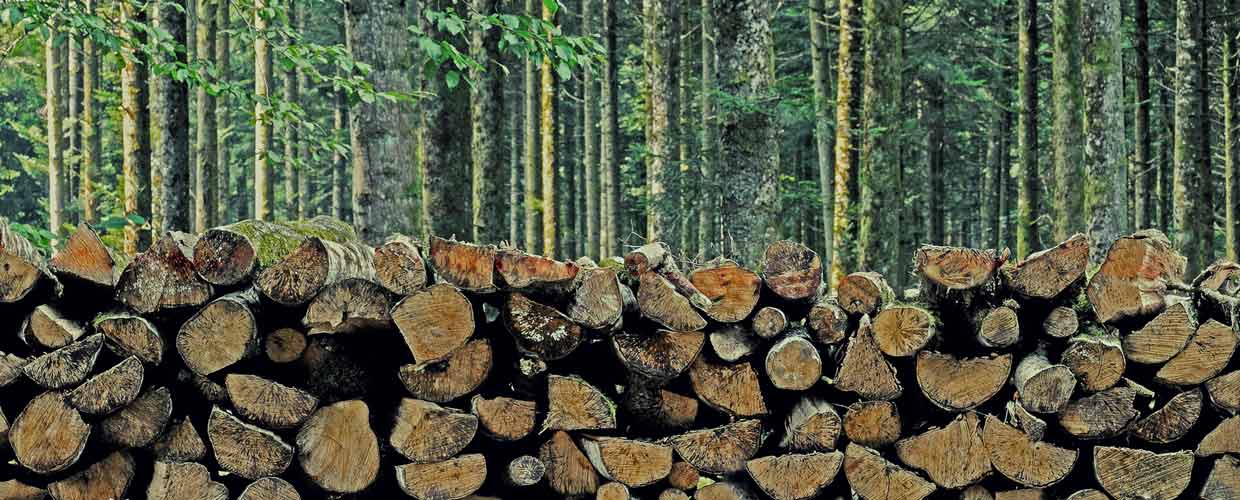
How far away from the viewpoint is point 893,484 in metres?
4.38

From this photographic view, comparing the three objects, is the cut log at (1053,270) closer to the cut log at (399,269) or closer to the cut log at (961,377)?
the cut log at (961,377)

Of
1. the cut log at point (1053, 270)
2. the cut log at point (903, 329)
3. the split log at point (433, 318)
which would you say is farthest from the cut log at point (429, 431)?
the cut log at point (1053, 270)

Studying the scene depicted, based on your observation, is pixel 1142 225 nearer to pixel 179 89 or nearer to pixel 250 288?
pixel 179 89

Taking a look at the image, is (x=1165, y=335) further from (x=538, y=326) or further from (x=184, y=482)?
(x=184, y=482)

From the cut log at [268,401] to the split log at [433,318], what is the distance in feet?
1.61

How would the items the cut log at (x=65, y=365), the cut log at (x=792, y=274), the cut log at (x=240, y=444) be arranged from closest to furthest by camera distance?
1. the cut log at (x=65, y=365)
2. the cut log at (x=240, y=444)
3. the cut log at (x=792, y=274)

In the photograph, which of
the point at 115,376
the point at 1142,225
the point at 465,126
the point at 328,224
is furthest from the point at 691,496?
the point at 1142,225

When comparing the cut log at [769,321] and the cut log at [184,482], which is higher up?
the cut log at [769,321]

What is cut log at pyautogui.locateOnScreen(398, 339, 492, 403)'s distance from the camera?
4.11m

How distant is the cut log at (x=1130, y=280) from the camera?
425 cm

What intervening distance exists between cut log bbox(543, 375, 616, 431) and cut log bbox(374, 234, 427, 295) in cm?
71

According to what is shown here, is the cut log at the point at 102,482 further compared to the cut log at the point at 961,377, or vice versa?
the cut log at the point at 961,377

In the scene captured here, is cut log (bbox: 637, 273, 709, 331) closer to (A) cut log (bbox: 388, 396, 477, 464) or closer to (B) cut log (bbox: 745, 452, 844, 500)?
(B) cut log (bbox: 745, 452, 844, 500)

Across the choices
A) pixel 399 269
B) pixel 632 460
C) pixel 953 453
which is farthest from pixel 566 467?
pixel 953 453
